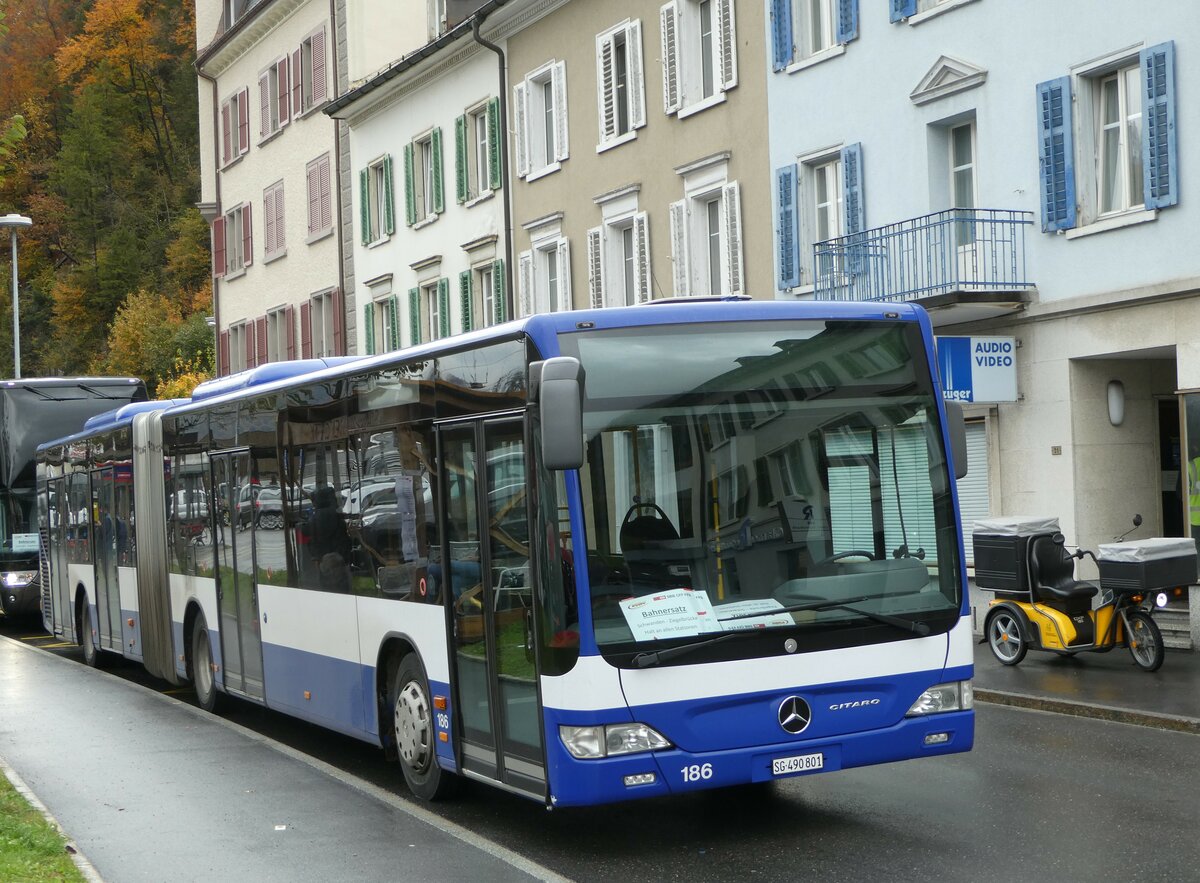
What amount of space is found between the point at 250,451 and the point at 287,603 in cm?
140

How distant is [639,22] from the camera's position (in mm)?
27766

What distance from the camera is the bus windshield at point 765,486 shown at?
313 inches

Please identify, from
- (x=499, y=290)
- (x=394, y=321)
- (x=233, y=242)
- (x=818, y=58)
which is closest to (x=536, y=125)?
(x=499, y=290)

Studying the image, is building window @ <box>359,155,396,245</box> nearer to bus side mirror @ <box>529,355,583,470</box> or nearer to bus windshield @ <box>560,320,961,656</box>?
bus windshield @ <box>560,320,961,656</box>

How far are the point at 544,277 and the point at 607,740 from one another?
24.5 meters

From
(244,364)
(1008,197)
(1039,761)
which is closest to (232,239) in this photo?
(244,364)

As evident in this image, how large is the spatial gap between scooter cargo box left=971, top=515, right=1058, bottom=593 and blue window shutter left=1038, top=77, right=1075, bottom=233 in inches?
168

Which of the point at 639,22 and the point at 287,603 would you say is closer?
the point at 287,603

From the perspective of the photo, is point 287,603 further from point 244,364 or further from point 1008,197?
point 244,364

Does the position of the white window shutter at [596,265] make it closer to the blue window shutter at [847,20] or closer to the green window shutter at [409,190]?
the blue window shutter at [847,20]

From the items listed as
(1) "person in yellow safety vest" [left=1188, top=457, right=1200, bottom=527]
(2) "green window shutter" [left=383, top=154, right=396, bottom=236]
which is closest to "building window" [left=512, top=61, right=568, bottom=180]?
(2) "green window shutter" [left=383, top=154, right=396, bottom=236]

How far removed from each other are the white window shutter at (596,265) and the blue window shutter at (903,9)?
9.01m

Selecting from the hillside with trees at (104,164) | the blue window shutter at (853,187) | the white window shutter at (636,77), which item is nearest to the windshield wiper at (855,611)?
the blue window shutter at (853,187)

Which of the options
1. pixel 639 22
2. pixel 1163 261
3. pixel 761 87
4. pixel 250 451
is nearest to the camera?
pixel 250 451
